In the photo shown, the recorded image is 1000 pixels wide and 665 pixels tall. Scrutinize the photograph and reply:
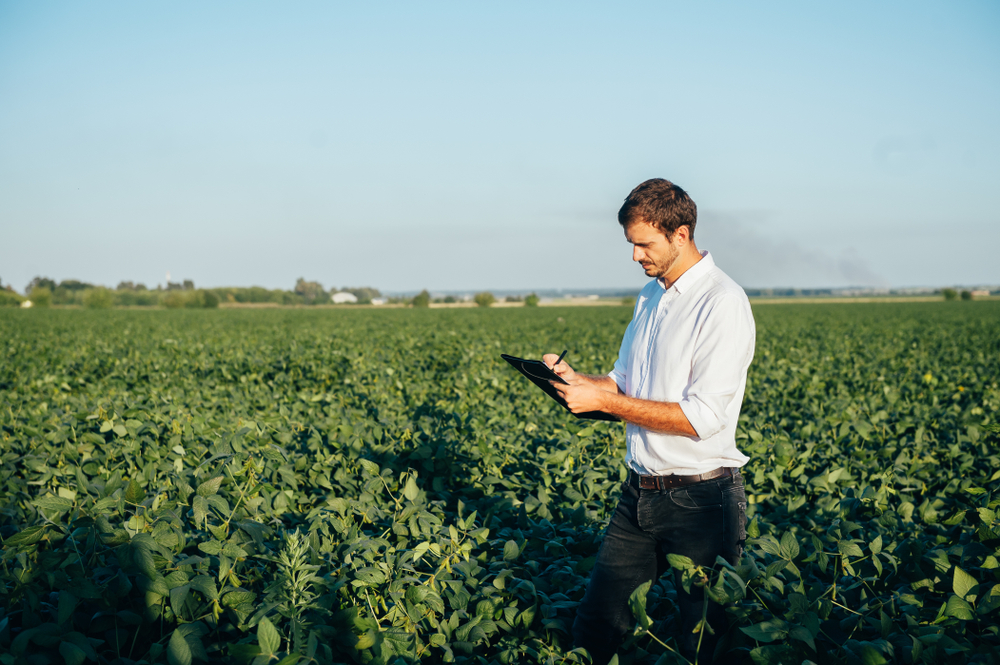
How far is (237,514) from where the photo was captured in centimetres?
320

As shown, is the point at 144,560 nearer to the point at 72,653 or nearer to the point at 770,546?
the point at 72,653

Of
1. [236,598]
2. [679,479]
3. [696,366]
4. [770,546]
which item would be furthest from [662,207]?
[236,598]

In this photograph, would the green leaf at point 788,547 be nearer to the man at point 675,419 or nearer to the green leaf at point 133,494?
the man at point 675,419

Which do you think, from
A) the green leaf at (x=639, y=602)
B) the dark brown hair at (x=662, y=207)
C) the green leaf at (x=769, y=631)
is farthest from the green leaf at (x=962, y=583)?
the dark brown hair at (x=662, y=207)

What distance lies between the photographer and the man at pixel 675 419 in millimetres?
2186

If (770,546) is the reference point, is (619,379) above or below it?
above

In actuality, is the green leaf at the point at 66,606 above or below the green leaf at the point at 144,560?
below

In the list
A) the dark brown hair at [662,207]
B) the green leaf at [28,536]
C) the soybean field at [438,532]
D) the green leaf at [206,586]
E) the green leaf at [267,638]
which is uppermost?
the dark brown hair at [662,207]

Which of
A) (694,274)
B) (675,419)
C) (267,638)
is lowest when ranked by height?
(267,638)

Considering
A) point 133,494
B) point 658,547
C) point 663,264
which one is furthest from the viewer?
point 133,494

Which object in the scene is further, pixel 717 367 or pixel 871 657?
pixel 717 367

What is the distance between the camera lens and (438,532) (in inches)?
124

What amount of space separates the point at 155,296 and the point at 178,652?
320 feet

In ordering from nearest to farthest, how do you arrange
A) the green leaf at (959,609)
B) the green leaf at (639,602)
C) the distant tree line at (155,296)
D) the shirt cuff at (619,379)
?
the green leaf at (639,602)
the green leaf at (959,609)
the shirt cuff at (619,379)
the distant tree line at (155,296)
